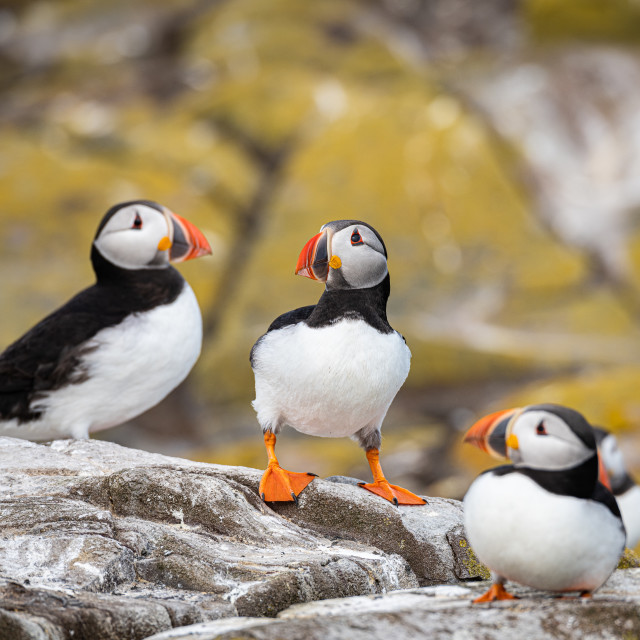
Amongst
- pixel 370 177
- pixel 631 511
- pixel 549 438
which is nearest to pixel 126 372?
pixel 549 438

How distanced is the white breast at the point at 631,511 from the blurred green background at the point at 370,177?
3.38 meters

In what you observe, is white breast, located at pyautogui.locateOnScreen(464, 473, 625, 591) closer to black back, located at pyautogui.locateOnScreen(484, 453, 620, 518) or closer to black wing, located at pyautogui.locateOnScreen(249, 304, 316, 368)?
black back, located at pyautogui.locateOnScreen(484, 453, 620, 518)

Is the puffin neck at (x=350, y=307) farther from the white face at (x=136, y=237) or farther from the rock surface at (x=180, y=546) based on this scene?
the white face at (x=136, y=237)

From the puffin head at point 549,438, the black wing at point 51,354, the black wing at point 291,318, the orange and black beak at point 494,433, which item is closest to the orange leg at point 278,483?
the black wing at point 291,318

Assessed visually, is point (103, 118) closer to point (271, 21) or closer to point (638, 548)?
point (271, 21)

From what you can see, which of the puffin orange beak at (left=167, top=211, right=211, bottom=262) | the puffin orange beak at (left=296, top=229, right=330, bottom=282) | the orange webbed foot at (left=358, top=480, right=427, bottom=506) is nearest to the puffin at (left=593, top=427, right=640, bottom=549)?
the orange webbed foot at (left=358, top=480, right=427, bottom=506)

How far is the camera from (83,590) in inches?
138

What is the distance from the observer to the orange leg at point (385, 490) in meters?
4.61

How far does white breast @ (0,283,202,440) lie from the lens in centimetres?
555

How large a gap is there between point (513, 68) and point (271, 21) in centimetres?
485

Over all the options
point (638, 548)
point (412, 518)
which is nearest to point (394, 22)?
point (638, 548)

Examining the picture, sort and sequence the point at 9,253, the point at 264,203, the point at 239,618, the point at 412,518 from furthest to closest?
the point at 264,203 → the point at 9,253 → the point at 412,518 → the point at 239,618

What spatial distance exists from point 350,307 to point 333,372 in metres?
0.30

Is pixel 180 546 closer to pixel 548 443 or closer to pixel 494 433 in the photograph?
pixel 494 433
